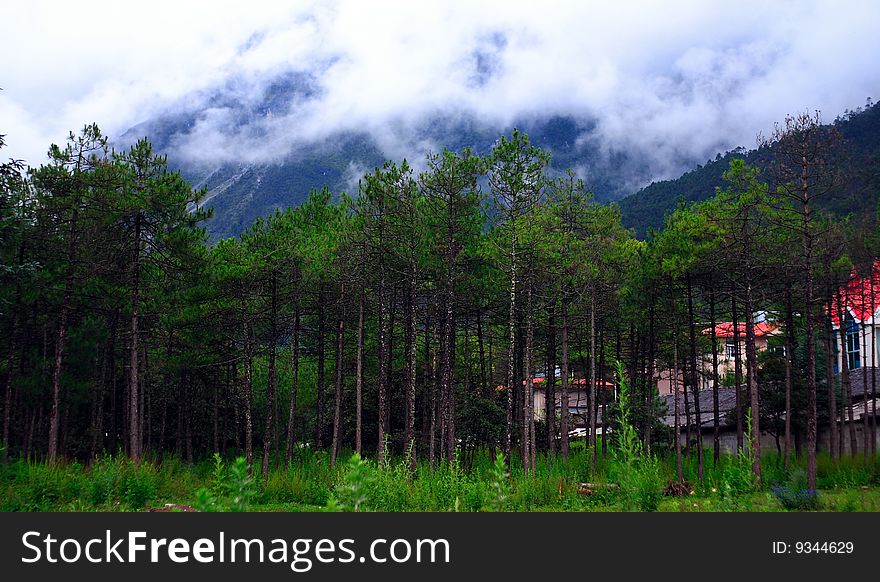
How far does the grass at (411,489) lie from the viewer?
25.6 feet

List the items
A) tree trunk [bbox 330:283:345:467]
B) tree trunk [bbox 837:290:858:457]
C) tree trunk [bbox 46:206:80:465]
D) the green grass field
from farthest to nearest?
tree trunk [bbox 330:283:345:467]
tree trunk [bbox 837:290:858:457]
tree trunk [bbox 46:206:80:465]
the green grass field

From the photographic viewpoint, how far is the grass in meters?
7.79

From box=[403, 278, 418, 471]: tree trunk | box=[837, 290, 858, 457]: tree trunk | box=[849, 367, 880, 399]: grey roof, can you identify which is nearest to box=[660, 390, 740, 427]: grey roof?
box=[849, 367, 880, 399]: grey roof

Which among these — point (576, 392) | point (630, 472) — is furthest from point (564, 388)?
point (576, 392)

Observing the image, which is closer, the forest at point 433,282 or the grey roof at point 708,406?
the forest at point 433,282

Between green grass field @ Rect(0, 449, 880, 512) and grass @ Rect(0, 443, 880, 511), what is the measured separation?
2 cm

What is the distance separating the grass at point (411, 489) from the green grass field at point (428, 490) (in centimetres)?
2

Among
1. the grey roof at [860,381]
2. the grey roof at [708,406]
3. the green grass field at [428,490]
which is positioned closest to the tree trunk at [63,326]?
the green grass field at [428,490]

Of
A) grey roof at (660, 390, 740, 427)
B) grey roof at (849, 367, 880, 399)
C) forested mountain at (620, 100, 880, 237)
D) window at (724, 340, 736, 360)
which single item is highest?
forested mountain at (620, 100, 880, 237)

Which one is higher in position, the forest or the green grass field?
the forest

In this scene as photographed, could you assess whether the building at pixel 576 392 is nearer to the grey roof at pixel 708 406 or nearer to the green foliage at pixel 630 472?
the grey roof at pixel 708 406

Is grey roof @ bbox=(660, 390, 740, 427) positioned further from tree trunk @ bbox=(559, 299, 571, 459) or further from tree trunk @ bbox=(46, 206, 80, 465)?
tree trunk @ bbox=(46, 206, 80, 465)

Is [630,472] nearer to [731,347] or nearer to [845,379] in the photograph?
→ [845,379]

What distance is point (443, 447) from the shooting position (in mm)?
25375
